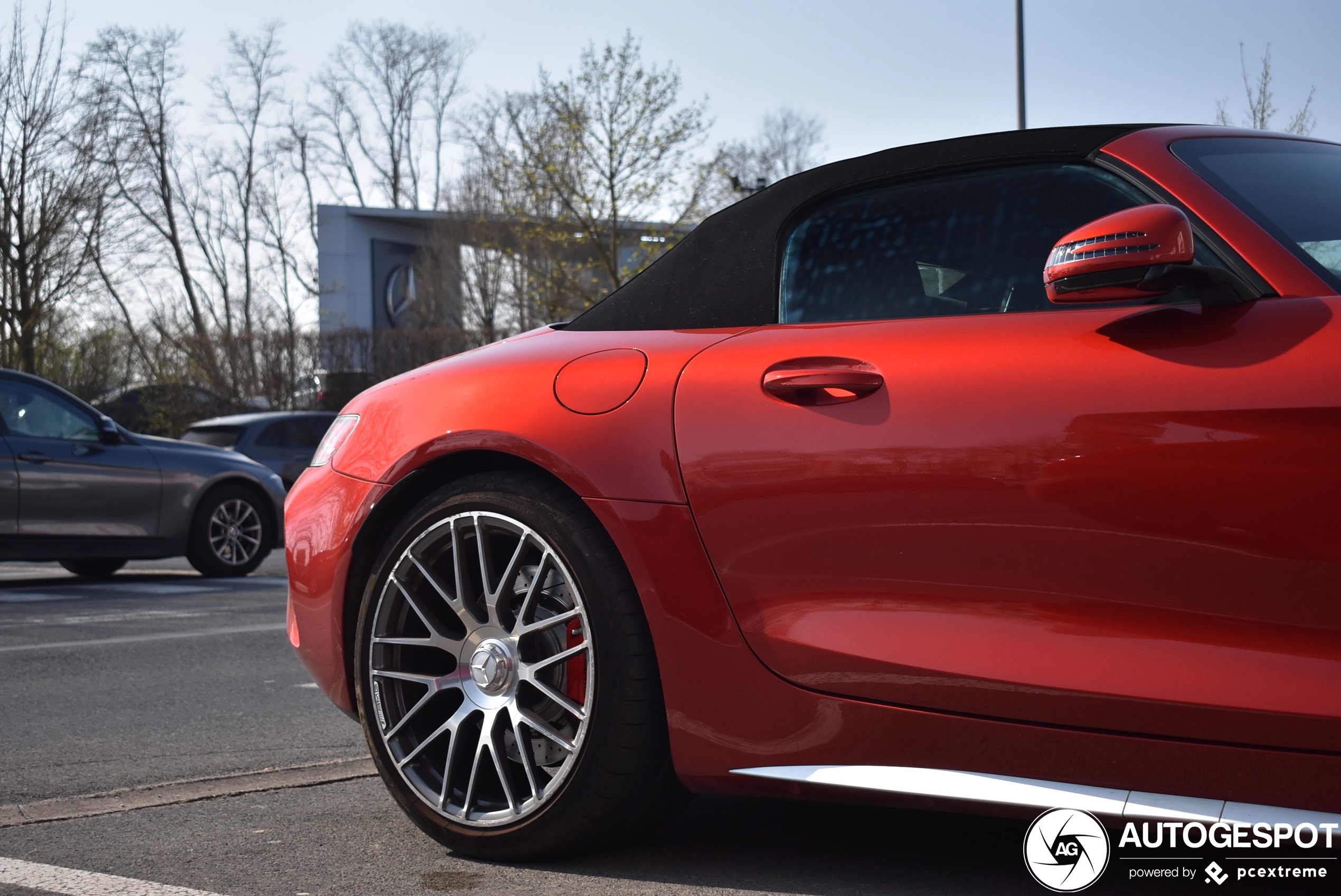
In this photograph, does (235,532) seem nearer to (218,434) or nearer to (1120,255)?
(218,434)

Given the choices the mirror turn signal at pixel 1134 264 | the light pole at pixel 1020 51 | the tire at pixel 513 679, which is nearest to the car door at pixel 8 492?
the tire at pixel 513 679

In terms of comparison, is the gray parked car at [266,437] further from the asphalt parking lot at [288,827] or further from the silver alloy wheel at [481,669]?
the silver alloy wheel at [481,669]

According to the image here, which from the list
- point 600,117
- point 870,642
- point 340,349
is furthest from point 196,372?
point 870,642

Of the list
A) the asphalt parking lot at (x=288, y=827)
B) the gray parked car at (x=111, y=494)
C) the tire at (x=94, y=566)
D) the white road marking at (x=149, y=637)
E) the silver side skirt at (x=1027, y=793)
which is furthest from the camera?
the tire at (x=94, y=566)

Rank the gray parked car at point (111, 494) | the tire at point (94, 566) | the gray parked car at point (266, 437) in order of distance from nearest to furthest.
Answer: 1. the gray parked car at point (111, 494)
2. the tire at point (94, 566)
3. the gray parked car at point (266, 437)

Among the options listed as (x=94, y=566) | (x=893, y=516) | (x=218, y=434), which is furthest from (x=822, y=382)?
(x=218, y=434)

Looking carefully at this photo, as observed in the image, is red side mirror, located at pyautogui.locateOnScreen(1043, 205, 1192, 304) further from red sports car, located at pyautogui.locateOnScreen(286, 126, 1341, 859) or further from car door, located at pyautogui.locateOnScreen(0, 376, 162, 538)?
car door, located at pyautogui.locateOnScreen(0, 376, 162, 538)

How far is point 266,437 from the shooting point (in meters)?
15.7

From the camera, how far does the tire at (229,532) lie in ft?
33.7

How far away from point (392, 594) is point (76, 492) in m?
7.19

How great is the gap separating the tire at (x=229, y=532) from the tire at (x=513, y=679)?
7674 millimetres

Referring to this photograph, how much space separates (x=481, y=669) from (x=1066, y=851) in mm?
1222

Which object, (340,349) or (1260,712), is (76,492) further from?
(340,349)

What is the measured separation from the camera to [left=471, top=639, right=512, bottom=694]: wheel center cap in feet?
9.46
